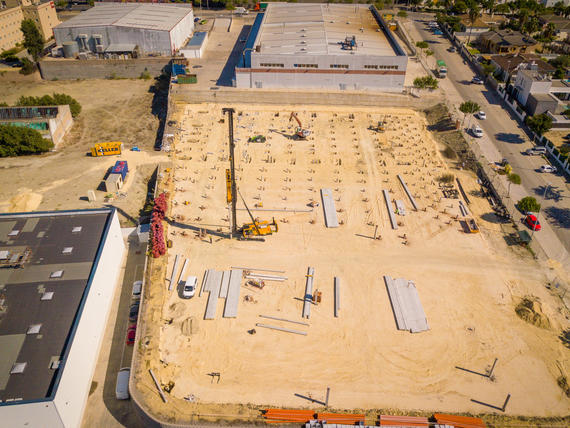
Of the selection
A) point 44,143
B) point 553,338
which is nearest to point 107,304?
point 44,143

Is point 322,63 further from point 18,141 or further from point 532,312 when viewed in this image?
point 532,312

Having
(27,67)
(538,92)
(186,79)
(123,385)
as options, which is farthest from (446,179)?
(27,67)

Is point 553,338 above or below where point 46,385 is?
below

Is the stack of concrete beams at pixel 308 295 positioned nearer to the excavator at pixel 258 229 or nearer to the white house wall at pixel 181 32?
the excavator at pixel 258 229

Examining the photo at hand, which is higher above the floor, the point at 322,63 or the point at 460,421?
the point at 322,63

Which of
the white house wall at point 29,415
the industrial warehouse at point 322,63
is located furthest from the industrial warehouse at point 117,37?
the white house wall at point 29,415

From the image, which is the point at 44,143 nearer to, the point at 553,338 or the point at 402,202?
the point at 402,202
